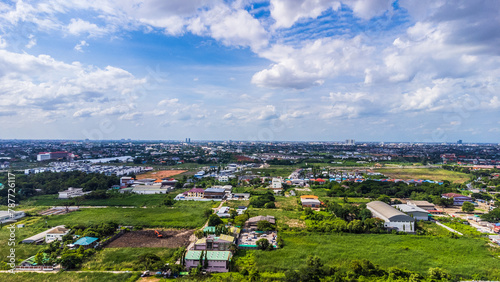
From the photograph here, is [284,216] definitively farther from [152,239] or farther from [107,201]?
[107,201]

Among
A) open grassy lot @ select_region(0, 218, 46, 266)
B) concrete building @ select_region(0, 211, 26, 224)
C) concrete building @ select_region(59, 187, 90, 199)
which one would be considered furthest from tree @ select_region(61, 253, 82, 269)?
concrete building @ select_region(59, 187, 90, 199)

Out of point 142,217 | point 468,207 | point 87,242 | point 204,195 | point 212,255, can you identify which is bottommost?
point 142,217

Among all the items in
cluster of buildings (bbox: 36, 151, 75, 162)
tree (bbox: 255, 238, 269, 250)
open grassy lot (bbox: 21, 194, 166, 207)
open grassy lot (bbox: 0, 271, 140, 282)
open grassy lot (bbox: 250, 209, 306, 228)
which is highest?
cluster of buildings (bbox: 36, 151, 75, 162)

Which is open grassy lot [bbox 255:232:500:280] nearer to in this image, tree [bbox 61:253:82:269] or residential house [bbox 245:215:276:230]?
residential house [bbox 245:215:276:230]

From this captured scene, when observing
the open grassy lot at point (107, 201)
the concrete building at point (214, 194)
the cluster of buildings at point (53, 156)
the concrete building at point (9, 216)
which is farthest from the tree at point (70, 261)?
the cluster of buildings at point (53, 156)

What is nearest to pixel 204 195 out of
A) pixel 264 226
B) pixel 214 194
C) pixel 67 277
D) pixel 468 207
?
pixel 214 194

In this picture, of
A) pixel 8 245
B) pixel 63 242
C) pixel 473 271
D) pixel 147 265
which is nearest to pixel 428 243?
pixel 473 271
